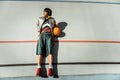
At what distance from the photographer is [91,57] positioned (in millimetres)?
4922

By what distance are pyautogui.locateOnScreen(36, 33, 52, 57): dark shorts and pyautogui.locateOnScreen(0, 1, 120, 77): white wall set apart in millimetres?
115

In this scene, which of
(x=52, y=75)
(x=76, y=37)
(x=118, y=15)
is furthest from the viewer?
(x=118, y=15)

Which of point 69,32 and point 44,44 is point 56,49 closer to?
point 44,44

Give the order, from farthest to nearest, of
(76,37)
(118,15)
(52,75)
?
(118,15)
(76,37)
(52,75)

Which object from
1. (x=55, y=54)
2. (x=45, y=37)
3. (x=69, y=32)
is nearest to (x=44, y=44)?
(x=45, y=37)

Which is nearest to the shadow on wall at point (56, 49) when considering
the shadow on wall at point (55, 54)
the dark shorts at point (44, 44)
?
the shadow on wall at point (55, 54)

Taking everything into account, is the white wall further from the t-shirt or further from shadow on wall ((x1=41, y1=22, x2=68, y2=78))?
the t-shirt

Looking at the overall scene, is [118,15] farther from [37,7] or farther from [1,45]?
[1,45]

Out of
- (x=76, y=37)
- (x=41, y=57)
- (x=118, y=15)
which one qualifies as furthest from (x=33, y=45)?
(x=118, y=15)

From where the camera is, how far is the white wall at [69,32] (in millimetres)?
4820

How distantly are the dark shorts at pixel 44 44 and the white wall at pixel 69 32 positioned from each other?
11 centimetres

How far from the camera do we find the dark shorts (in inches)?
190

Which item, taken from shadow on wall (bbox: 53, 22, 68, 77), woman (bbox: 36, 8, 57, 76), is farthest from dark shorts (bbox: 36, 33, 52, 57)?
shadow on wall (bbox: 53, 22, 68, 77)

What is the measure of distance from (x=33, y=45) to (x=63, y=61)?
0.46 m
